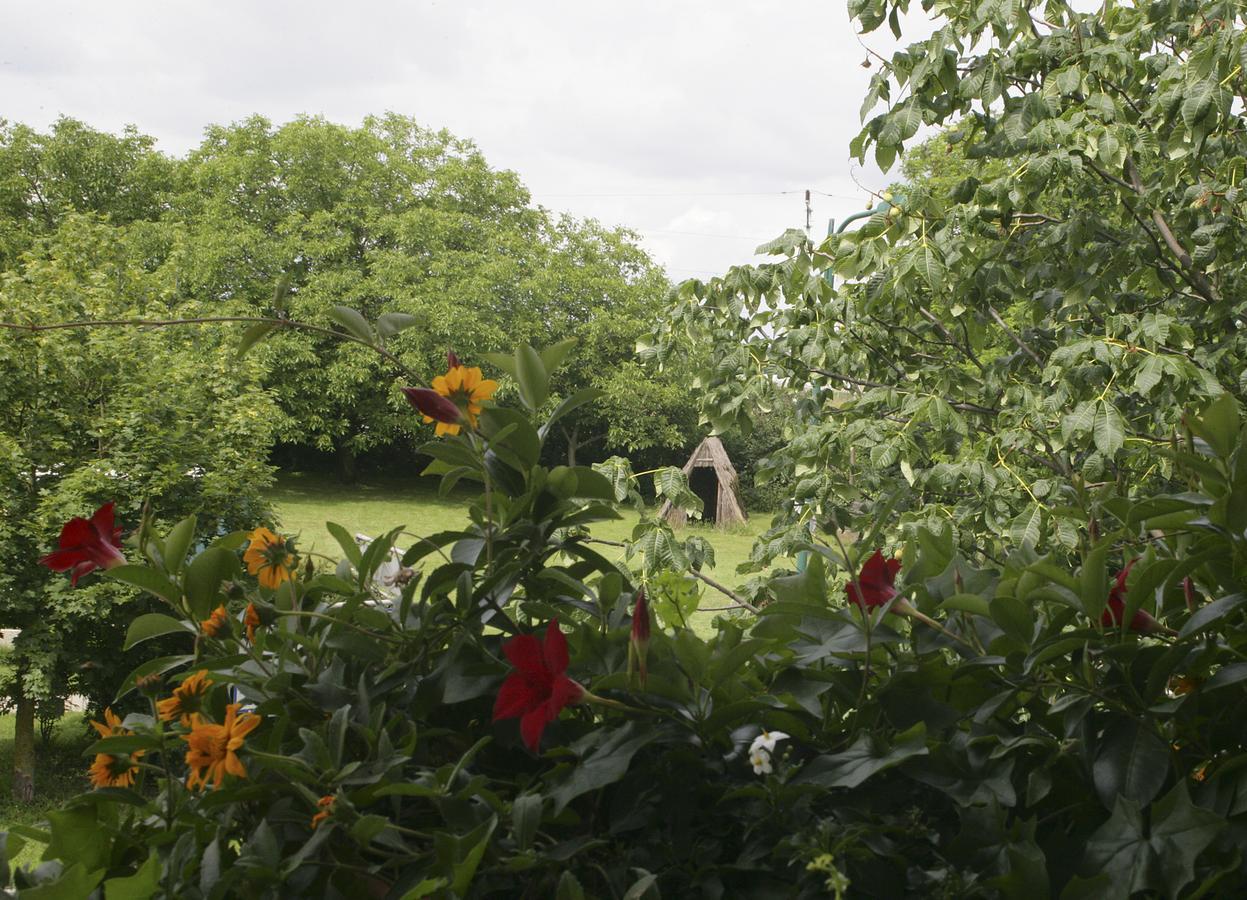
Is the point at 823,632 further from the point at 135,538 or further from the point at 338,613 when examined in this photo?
the point at 135,538

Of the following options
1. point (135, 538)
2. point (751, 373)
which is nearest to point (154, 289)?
point (751, 373)

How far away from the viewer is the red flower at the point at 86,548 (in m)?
0.76

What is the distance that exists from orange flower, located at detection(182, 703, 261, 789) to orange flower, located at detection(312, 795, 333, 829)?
62mm

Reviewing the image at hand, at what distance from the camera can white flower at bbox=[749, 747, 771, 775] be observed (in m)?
0.59

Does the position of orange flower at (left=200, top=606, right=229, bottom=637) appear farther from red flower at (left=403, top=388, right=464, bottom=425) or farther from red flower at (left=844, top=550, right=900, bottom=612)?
red flower at (left=844, top=550, right=900, bottom=612)

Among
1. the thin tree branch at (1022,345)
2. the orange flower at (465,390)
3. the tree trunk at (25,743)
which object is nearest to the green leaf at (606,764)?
the orange flower at (465,390)

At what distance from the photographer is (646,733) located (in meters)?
0.60

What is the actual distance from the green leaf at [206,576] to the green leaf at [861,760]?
403mm

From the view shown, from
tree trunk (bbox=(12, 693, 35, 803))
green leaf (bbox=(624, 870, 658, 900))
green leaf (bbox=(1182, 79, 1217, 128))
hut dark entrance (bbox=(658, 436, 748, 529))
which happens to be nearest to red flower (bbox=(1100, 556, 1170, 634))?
green leaf (bbox=(624, 870, 658, 900))

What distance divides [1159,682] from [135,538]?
67 cm

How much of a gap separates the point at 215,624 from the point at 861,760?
0.43 m

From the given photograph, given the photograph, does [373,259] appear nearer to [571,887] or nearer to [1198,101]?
[1198,101]

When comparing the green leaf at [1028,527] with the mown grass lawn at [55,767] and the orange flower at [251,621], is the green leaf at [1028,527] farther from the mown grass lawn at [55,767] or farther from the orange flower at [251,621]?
the mown grass lawn at [55,767]

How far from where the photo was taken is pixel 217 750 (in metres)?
0.60
